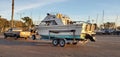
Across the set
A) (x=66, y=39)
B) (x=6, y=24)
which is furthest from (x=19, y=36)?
(x=6, y=24)

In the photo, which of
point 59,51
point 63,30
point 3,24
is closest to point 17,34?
point 63,30

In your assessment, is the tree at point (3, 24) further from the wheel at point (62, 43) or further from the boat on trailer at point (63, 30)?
the wheel at point (62, 43)

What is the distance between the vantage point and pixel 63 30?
2541cm

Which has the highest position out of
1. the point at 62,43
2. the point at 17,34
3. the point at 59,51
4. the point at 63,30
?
the point at 63,30

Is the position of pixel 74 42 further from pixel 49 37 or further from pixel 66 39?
pixel 49 37

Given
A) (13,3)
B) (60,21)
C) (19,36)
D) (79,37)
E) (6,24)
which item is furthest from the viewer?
A: (6,24)

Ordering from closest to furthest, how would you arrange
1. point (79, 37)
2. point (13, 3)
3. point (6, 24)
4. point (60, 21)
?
point (79, 37) < point (60, 21) < point (13, 3) < point (6, 24)

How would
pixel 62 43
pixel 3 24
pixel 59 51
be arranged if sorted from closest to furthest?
1. pixel 59 51
2. pixel 62 43
3. pixel 3 24

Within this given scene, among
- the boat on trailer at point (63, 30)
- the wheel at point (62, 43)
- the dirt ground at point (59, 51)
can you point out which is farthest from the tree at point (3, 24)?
the dirt ground at point (59, 51)

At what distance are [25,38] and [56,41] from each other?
1431 centimetres

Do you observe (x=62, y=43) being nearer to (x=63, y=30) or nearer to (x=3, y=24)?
(x=63, y=30)

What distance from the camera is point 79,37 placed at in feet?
80.5

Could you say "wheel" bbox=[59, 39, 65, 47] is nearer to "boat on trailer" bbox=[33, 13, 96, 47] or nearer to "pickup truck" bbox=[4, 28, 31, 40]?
"boat on trailer" bbox=[33, 13, 96, 47]

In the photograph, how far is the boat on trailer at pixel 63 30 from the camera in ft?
80.5
